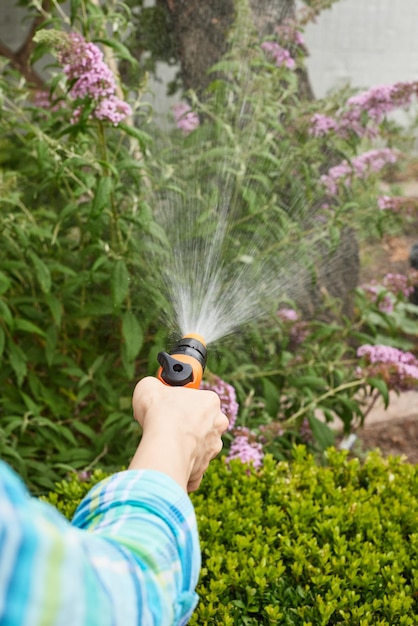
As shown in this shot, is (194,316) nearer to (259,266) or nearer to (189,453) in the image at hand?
(189,453)

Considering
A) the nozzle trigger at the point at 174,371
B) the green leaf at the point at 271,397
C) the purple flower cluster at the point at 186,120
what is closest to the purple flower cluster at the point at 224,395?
the green leaf at the point at 271,397

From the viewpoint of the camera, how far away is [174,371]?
1008 millimetres

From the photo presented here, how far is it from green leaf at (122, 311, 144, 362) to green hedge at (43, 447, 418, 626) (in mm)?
497

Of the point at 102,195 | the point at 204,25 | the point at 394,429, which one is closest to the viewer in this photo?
the point at 102,195

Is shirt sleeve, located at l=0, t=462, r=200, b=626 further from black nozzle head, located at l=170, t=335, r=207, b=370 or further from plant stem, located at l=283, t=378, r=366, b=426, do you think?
plant stem, located at l=283, t=378, r=366, b=426

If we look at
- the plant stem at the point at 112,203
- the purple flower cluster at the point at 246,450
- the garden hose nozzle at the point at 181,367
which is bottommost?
the purple flower cluster at the point at 246,450

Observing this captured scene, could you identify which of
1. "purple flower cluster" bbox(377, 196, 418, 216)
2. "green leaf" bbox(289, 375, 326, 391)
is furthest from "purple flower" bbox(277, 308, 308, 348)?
"purple flower cluster" bbox(377, 196, 418, 216)

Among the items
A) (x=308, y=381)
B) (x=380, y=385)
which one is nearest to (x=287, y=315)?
(x=308, y=381)

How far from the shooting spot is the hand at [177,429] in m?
0.81

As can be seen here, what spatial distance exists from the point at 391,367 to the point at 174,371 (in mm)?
1594

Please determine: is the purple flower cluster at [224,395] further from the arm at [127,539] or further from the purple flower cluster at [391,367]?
the arm at [127,539]

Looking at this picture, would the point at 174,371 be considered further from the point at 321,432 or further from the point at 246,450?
the point at 321,432

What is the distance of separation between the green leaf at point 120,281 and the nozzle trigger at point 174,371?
4.02 feet

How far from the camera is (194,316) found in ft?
4.99
